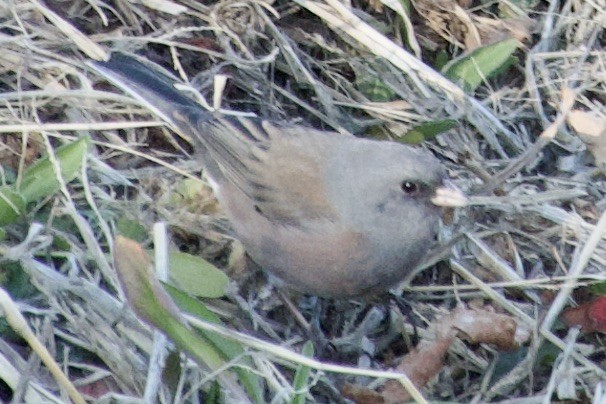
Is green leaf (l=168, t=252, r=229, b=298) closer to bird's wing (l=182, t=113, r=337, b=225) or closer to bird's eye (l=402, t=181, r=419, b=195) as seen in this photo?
bird's wing (l=182, t=113, r=337, b=225)

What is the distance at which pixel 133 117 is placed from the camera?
11.8 ft

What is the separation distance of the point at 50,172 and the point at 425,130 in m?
1.20

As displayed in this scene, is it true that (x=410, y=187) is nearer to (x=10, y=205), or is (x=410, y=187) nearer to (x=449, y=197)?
(x=449, y=197)

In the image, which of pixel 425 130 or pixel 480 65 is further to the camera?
pixel 480 65

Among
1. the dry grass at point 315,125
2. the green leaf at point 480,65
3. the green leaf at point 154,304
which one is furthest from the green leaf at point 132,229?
the green leaf at point 480,65

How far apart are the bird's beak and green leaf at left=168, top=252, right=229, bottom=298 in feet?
2.16

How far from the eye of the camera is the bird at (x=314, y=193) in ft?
10.3

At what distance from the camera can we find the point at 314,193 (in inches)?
129

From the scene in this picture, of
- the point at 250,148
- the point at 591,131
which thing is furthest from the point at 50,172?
the point at 591,131

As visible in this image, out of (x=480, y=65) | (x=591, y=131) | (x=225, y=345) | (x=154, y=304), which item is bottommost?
(x=591, y=131)

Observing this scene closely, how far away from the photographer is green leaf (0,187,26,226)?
10.1ft

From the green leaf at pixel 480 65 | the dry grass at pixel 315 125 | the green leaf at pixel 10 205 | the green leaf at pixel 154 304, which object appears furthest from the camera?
the green leaf at pixel 480 65

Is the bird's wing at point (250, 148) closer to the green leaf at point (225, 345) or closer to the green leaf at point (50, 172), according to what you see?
the green leaf at point (50, 172)

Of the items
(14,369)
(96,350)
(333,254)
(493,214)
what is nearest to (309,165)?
(333,254)
